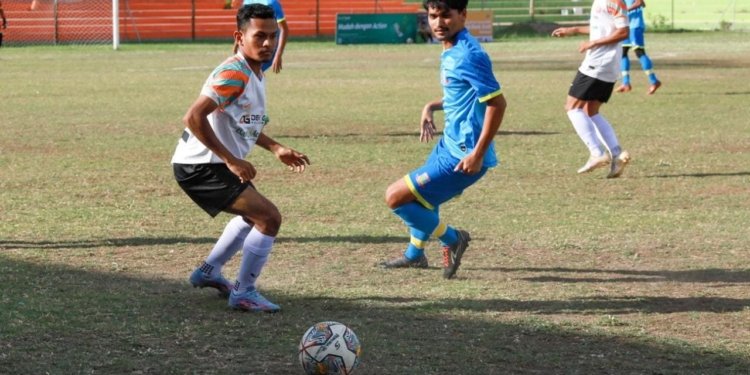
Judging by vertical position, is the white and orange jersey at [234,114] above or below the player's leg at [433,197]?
above

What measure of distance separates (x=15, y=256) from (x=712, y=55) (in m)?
30.8

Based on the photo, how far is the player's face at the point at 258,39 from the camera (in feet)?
23.3

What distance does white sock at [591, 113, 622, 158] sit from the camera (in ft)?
43.4

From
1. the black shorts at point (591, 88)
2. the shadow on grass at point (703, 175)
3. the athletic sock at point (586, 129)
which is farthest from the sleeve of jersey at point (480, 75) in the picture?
the shadow on grass at point (703, 175)

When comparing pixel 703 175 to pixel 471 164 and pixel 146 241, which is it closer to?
pixel 471 164

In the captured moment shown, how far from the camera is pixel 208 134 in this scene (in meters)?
6.86

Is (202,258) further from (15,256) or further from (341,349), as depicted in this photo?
(341,349)

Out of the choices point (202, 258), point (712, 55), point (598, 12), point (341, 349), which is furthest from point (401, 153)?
point (712, 55)

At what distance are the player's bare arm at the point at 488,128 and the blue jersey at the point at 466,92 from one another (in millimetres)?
53

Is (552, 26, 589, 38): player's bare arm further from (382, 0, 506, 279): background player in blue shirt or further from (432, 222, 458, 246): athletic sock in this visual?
A: (432, 222, 458, 246): athletic sock

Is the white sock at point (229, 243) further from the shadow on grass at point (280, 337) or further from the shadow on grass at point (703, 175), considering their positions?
the shadow on grass at point (703, 175)

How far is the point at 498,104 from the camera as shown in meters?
7.64

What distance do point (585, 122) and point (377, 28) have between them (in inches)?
1252

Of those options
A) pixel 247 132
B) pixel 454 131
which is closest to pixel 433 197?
pixel 454 131
